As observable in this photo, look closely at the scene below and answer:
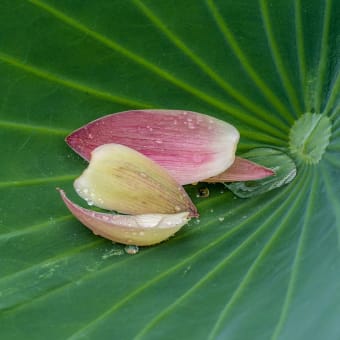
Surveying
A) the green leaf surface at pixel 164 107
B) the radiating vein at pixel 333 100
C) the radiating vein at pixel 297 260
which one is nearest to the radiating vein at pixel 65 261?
the green leaf surface at pixel 164 107

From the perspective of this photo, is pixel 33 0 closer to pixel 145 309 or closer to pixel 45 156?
pixel 45 156

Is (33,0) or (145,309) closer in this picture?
(145,309)

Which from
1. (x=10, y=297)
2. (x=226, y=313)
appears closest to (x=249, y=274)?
(x=226, y=313)

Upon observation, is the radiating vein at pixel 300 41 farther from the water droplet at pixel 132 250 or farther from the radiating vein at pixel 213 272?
the water droplet at pixel 132 250

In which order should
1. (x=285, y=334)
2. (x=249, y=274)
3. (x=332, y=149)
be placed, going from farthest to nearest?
(x=332, y=149)
(x=249, y=274)
(x=285, y=334)

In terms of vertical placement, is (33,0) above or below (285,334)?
above

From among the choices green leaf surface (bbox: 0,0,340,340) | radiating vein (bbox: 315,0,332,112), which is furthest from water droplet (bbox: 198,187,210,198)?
radiating vein (bbox: 315,0,332,112)

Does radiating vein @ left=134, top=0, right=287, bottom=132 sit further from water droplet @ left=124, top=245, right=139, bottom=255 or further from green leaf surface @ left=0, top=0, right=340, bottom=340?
water droplet @ left=124, top=245, right=139, bottom=255

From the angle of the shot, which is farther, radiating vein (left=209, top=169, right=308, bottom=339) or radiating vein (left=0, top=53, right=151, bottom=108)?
radiating vein (left=0, top=53, right=151, bottom=108)
